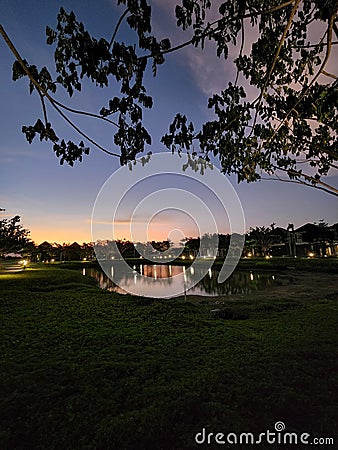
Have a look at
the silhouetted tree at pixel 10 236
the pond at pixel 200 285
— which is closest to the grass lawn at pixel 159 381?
the pond at pixel 200 285

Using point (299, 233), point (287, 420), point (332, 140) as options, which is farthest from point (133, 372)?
point (299, 233)

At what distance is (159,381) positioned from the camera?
2.78 m

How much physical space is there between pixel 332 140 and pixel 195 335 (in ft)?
13.7

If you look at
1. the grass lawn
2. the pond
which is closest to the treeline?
the pond

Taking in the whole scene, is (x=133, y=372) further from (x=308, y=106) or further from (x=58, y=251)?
(x=58, y=251)

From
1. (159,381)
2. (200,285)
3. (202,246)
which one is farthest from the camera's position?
(202,246)

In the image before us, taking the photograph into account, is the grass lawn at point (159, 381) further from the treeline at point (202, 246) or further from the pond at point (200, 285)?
the treeline at point (202, 246)

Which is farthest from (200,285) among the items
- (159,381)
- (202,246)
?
(202,246)

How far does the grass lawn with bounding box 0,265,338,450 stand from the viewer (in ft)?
6.78

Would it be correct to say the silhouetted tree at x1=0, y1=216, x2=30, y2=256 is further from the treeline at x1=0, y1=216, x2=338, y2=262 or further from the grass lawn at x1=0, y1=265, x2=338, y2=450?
the grass lawn at x1=0, y1=265, x2=338, y2=450

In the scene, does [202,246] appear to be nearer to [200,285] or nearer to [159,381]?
[200,285]

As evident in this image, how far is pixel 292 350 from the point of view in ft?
11.9

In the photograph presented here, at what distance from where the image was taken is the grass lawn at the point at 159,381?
2.07 meters

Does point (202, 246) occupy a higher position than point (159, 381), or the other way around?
point (202, 246)
